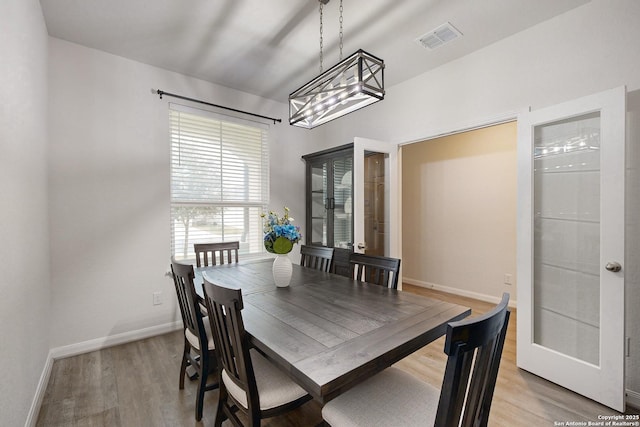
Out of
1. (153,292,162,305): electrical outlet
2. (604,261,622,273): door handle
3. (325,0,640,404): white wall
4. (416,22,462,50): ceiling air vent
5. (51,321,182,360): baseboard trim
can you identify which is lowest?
(51,321,182,360): baseboard trim

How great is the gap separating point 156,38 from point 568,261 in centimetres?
392

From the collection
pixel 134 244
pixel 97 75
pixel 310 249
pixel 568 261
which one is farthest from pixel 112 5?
pixel 568 261

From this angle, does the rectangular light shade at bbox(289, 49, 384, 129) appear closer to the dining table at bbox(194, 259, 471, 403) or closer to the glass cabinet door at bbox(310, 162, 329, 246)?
the dining table at bbox(194, 259, 471, 403)

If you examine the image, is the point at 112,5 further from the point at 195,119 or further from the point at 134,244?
the point at 134,244

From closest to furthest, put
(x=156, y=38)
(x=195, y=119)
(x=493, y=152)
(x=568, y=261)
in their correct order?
(x=568, y=261) → (x=156, y=38) → (x=195, y=119) → (x=493, y=152)

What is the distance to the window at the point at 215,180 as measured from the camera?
3.26 metres

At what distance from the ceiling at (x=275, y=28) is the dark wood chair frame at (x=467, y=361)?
7.37ft

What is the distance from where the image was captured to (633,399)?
1.89 meters

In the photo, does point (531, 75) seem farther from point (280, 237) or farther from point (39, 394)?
point (39, 394)

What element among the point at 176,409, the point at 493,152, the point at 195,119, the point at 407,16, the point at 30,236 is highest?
the point at 407,16

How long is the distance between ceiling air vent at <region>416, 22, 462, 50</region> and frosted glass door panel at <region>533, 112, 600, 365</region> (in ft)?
3.50

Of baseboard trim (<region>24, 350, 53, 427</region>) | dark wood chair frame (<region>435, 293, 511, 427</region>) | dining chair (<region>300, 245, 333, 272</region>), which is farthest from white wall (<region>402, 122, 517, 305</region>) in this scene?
baseboard trim (<region>24, 350, 53, 427</region>)

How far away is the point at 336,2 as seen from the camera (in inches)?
82.2

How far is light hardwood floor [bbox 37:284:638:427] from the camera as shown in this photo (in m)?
1.77
